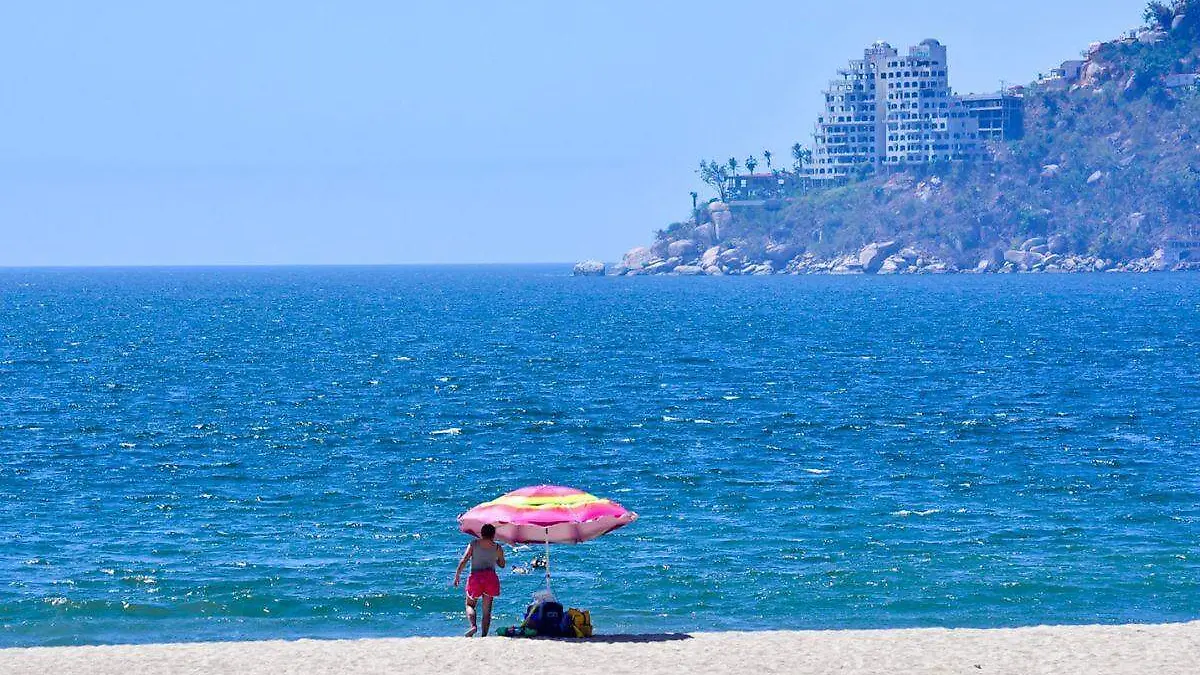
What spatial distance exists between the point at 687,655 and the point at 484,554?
3.75 metres

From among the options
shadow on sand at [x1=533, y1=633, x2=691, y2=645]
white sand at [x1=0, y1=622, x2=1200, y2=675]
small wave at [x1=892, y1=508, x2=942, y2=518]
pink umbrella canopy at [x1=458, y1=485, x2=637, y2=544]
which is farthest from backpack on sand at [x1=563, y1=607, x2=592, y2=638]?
small wave at [x1=892, y1=508, x2=942, y2=518]

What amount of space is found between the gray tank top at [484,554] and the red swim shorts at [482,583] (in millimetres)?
86

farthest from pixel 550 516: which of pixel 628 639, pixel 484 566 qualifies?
pixel 628 639

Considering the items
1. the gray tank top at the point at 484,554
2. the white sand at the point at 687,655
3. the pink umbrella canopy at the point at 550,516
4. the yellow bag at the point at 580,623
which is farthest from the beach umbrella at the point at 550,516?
the white sand at the point at 687,655

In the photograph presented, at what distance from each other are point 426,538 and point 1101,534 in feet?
53.0

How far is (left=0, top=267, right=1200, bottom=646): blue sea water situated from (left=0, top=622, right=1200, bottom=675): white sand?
6.18m

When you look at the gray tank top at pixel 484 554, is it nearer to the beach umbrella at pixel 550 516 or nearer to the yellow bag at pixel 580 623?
the beach umbrella at pixel 550 516

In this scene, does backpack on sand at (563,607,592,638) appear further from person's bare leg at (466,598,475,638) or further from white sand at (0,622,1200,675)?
person's bare leg at (466,598,475,638)

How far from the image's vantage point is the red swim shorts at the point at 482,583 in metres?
25.4

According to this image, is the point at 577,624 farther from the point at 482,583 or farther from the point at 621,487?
the point at 621,487

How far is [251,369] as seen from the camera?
306ft

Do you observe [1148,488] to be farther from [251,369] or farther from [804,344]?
[804,344]

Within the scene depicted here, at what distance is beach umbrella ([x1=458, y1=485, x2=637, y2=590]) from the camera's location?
24359 millimetres

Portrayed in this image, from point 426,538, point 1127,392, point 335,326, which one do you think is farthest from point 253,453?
point 335,326
